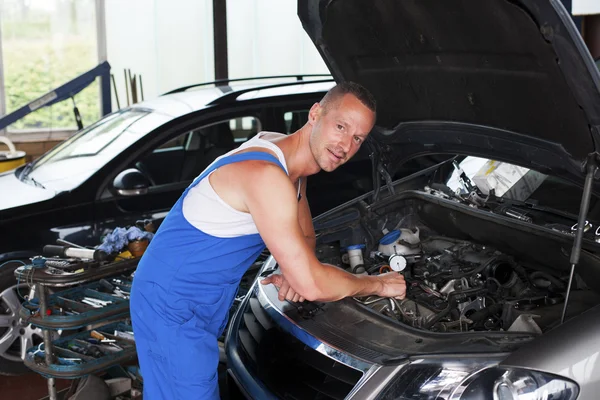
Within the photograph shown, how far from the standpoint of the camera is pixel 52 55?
30.0ft

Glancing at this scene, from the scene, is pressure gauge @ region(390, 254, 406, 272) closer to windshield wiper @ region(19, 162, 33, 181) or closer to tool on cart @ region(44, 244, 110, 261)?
tool on cart @ region(44, 244, 110, 261)

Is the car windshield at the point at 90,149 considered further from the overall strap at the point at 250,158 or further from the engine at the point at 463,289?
the overall strap at the point at 250,158

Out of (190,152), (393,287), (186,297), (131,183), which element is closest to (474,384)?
(393,287)

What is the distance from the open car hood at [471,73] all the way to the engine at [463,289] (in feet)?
1.51

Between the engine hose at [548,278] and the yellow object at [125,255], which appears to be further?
the yellow object at [125,255]

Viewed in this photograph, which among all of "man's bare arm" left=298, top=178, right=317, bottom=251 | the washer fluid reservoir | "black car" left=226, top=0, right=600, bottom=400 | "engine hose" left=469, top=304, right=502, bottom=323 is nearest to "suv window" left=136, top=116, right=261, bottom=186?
"black car" left=226, top=0, right=600, bottom=400

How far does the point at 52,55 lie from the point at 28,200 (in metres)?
5.17

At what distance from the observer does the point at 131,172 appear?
462 cm

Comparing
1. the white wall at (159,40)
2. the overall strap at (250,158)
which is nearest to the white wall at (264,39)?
the white wall at (159,40)

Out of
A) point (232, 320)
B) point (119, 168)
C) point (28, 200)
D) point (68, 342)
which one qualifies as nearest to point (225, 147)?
point (119, 168)

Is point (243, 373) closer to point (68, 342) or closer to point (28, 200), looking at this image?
point (68, 342)

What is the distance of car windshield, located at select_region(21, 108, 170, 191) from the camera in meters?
4.77

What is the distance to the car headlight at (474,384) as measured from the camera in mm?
2057

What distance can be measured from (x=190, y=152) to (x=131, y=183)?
586 millimetres
